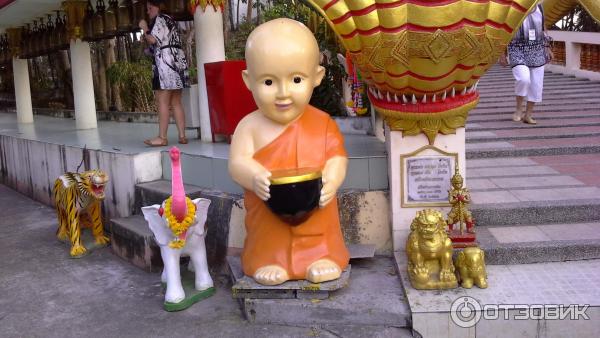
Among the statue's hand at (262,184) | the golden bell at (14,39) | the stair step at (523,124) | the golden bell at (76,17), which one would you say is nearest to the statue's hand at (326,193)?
the statue's hand at (262,184)

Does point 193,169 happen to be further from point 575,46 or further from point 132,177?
point 575,46

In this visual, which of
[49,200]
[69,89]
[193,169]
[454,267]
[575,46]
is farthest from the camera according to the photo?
[69,89]

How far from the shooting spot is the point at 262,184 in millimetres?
3344

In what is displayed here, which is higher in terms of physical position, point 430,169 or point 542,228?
point 430,169

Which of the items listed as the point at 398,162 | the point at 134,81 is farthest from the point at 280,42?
the point at 134,81

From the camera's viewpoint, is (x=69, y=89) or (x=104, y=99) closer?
(x=104, y=99)

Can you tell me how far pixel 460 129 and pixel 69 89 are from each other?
12.8m

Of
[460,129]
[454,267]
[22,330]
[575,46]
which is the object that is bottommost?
[22,330]

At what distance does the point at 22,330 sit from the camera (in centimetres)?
369

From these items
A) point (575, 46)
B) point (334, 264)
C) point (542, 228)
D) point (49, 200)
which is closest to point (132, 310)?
point (334, 264)

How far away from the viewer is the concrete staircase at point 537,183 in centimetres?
374

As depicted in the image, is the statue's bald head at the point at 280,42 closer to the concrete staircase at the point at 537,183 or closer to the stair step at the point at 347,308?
the stair step at the point at 347,308

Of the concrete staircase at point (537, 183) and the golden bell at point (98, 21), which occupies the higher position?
the golden bell at point (98, 21)

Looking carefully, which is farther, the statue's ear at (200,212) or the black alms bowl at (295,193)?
the statue's ear at (200,212)
